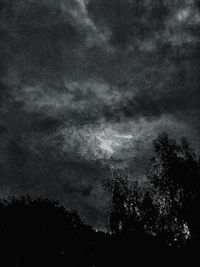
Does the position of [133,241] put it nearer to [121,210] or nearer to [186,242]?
[186,242]

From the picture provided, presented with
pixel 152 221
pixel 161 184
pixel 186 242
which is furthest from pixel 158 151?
pixel 186 242

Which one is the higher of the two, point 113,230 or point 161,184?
point 161,184

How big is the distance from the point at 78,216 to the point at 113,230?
19.4 ft

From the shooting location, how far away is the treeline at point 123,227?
38.3 metres

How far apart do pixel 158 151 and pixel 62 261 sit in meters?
22.2

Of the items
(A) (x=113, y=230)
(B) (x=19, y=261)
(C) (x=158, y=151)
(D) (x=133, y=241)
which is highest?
(C) (x=158, y=151)

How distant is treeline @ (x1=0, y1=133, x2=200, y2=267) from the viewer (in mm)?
38312

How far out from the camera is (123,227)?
174 ft

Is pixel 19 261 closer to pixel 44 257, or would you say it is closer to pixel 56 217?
pixel 44 257

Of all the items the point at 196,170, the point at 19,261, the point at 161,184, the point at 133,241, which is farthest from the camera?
the point at 161,184

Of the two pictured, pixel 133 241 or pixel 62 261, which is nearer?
pixel 62 261

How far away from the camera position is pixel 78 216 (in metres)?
50.5

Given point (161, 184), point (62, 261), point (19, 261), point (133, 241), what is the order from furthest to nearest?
point (161, 184) → point (133, 241) → point (62, 261) → point (19, 261)

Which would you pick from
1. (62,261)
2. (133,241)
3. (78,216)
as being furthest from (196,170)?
(62,261)
